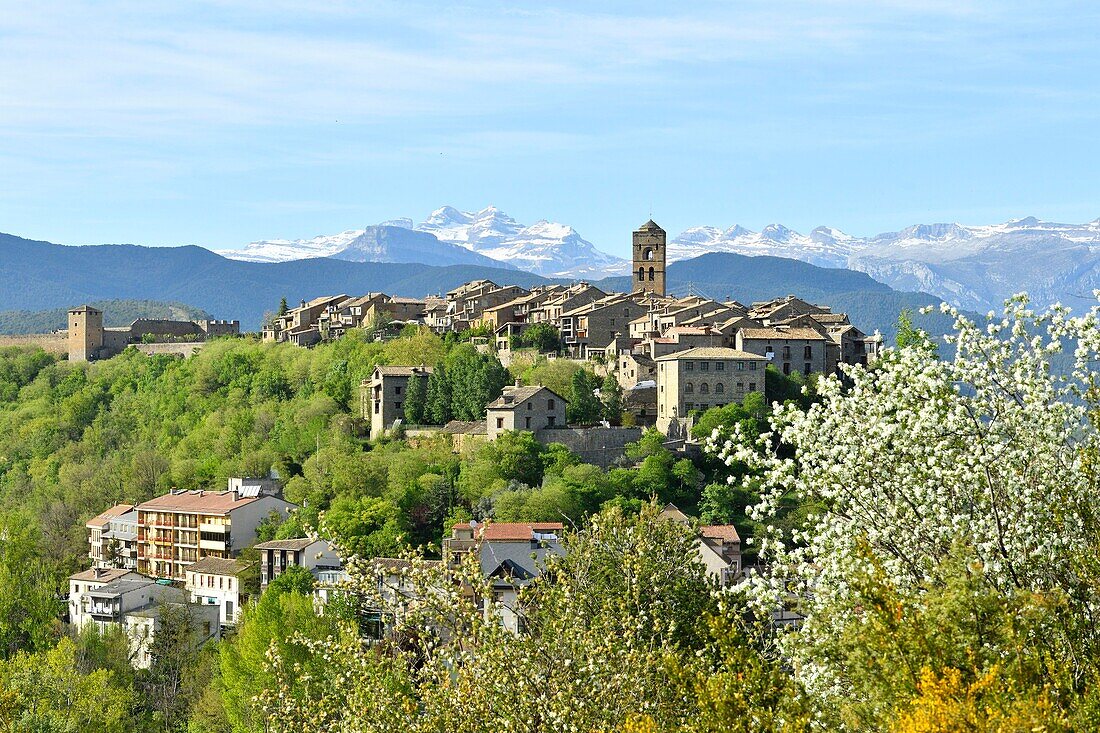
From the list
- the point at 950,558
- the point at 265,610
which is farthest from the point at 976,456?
the point at 265,610

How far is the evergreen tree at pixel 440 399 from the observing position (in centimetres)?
6250

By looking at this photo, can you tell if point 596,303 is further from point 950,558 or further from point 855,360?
point 950,558

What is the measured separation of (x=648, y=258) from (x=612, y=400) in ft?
103

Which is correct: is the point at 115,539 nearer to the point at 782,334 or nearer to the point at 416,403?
the point at 416,403

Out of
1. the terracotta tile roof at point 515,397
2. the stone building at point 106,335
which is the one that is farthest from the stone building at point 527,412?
the stone building at point 106,335

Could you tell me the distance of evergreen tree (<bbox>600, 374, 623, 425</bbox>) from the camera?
197ft

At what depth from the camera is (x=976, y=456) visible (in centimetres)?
1585

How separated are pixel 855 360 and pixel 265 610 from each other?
30.3 metres

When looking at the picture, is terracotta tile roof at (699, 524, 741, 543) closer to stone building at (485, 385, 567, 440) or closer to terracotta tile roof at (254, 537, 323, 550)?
stone building at (485, 385, 567, 440)

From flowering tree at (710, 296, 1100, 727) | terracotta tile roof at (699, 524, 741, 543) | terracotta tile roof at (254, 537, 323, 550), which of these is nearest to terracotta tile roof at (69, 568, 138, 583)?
terracotta tile roof at (254, 537, 323, 550)

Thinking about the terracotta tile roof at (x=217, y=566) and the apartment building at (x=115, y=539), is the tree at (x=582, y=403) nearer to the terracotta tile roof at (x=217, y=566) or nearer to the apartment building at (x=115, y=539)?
the terracotta tile roof at (x=217, y=566)

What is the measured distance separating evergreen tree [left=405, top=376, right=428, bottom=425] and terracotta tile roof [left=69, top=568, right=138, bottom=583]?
12.8 meters

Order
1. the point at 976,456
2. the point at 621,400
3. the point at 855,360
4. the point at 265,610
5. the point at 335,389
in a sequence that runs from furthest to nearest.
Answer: the point at 335,389 < the point at 855,360 < the point at 621,400 < the point at 265,610 < the point at 976,456

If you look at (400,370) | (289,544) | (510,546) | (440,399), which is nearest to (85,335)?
(400,370)
